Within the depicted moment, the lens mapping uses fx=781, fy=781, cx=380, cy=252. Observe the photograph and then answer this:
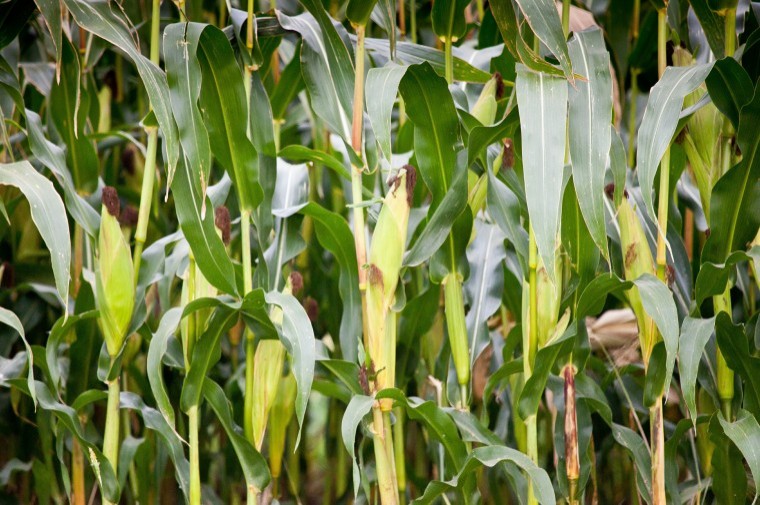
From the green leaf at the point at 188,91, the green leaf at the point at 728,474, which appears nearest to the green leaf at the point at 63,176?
the green leaf at the point at 188,91

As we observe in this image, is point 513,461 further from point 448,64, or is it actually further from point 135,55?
point 135,55

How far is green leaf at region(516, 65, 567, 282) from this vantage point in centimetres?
101

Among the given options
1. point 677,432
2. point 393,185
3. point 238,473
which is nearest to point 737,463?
point 677,432

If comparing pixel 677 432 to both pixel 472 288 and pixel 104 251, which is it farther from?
pixel 104 251

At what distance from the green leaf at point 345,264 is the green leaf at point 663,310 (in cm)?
50

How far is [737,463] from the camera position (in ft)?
4.58

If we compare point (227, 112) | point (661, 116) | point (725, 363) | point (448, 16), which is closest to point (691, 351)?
point (725, 363)

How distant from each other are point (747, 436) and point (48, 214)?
1128 millimetres

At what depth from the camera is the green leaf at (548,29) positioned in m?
1.04

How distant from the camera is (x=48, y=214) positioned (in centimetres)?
118

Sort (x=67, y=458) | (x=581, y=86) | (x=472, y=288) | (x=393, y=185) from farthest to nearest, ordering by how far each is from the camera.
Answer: (x=67, y=458)
(x=472, y=288)
(x=393, y=185)
(x=581, y=86)

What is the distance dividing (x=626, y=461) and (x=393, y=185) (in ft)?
3.91

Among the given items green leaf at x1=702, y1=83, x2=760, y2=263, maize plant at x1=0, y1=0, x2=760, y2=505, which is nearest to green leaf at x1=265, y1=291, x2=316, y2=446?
maize plant at x1=0, y1=0, x2=760, y2=505

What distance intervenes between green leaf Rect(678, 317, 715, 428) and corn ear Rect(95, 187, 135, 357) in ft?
2.88
